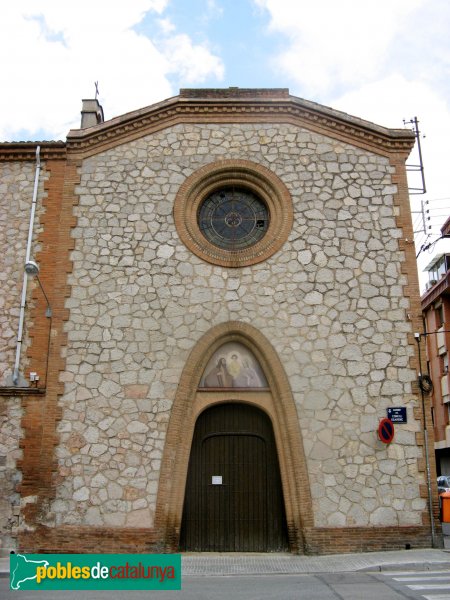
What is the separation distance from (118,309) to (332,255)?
4.81 metres

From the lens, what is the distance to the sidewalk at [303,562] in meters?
10.1

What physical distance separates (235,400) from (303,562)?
3.37 m

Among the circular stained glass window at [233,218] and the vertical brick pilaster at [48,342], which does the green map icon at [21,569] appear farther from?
the circular stained glass window at [233,218]

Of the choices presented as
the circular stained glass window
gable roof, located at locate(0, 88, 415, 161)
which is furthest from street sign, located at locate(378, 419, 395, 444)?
gable roof, located at locate(0, 88, 415, 161)

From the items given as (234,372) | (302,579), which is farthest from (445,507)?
(234,372)

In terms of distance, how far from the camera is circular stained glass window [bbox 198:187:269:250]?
13656 mm

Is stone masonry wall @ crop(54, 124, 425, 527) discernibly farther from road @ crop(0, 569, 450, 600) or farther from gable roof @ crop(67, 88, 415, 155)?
road @ crop(0, 569, 450, 600)

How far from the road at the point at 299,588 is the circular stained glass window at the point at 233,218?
22.9 feet

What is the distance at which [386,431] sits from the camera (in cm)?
1184

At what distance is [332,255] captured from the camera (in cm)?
1315

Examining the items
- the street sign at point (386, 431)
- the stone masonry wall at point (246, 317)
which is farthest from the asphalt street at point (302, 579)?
the street sign at point (386, 431)

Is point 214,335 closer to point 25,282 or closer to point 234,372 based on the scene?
point 234,372

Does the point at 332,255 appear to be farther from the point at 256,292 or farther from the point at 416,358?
the point at 416,358

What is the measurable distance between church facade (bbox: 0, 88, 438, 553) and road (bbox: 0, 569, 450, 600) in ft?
6.19
